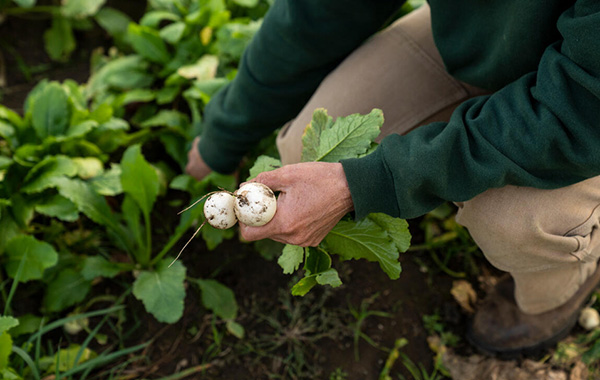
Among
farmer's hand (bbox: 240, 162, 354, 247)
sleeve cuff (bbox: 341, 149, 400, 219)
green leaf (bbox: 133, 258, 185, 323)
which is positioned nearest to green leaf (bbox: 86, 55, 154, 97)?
green leaf (bbox: 133, 258, 185, 323)

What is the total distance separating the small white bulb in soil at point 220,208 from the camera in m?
1.28

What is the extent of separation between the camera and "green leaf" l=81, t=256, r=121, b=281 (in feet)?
6.18

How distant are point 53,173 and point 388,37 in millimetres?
1411

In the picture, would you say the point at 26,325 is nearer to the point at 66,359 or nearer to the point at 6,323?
the point at 66,359

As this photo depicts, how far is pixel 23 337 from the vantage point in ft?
5.98

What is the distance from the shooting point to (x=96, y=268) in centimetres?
190

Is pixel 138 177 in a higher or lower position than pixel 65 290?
higher

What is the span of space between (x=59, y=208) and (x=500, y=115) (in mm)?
1617

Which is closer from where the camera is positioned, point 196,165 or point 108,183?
point 108,183

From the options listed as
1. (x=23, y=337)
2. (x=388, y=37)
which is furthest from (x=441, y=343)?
(x=23, y=337)

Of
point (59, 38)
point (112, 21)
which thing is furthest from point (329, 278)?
point (59, 38)

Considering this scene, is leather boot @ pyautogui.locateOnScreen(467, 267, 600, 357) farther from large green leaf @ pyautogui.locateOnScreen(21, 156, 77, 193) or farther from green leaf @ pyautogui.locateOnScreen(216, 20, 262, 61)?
large green leaf @ pyautogui.locateOnScreen(21, 156, 77, 193)

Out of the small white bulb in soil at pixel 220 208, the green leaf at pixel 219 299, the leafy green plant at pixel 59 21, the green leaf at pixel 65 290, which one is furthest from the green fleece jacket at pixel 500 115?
the leafy green plant at pixel 59 21

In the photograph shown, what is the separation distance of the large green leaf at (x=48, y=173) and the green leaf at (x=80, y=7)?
127 cm
